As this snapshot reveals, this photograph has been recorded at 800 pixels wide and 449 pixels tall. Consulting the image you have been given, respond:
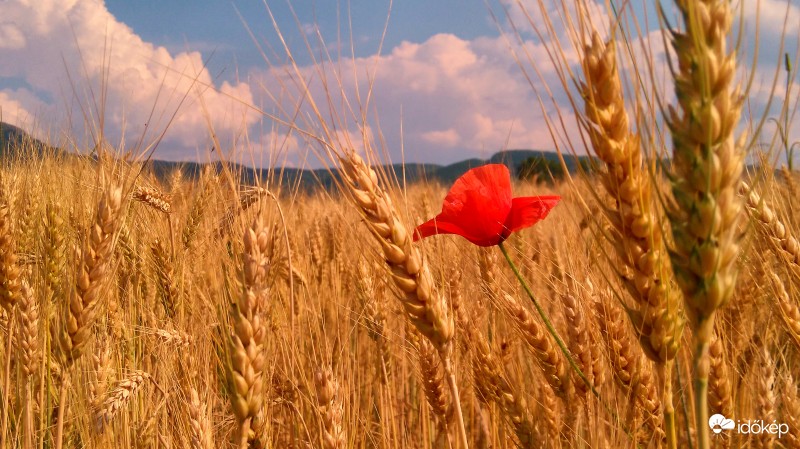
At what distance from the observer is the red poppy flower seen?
4.19 feet

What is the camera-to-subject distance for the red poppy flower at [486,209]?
1.28 metres

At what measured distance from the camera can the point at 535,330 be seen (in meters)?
1.34

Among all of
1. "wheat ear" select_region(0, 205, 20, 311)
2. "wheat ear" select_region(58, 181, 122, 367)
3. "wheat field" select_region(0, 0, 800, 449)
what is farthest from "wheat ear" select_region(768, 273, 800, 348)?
"wheat ear" select_region(0, 205, 20, 311)

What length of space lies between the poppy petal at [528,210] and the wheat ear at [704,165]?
63 cm

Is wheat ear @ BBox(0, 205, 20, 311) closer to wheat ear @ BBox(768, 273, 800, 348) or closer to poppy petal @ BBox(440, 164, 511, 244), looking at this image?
poppy petal @ BBox(440, 164, 511, 244)

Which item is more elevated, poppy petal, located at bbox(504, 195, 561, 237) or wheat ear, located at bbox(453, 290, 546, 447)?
poppy petal, located at bbox(504, 195, 561, 237)

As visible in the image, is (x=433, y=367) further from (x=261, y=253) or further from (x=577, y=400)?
(x=261, y=253)

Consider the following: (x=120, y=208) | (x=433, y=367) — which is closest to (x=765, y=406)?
(x=433, y=367)

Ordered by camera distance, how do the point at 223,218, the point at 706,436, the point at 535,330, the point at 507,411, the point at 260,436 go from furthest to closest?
the point at 223,218
the point at 507,411
the point at 535,330
the point at 260,436
the point at 706,436

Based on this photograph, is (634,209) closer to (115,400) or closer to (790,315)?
(790,315)

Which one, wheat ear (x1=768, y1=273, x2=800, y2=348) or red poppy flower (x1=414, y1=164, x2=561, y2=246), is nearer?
red poppy flower (x1=414, y1=164, x2=561, y2=246)

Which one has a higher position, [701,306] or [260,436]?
[701,306]

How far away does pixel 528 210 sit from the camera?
129 centimetres

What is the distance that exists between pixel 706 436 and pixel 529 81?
57 cm
